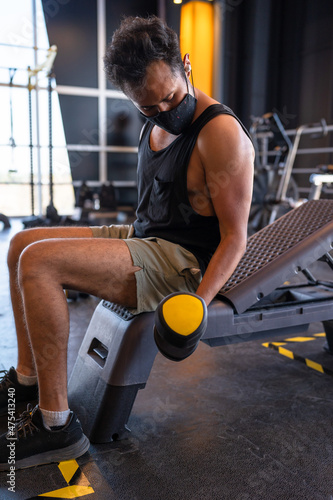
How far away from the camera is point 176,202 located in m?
1.22

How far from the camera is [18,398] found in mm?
1412

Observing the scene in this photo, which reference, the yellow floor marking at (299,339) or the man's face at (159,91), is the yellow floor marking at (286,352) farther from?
the man's face at (159,91)

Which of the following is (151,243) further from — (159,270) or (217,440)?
(217,440)

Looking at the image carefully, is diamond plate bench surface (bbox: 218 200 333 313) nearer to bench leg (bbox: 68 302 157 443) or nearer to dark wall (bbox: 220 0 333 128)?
bench leg (bbox: 68 302 157 443)

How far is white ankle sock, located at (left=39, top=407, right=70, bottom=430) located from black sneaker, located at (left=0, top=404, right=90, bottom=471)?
0.04 feet

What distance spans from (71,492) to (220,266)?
2.14ft

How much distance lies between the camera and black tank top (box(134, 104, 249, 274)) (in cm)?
119

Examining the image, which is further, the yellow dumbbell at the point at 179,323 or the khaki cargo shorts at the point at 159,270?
the khaki cargo shorts at the point at 159,270

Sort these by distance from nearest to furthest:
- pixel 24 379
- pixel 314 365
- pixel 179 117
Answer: pixel 179 117, pixel 24 379, pixel 314 365

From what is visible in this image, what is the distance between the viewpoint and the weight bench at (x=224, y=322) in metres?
1.20

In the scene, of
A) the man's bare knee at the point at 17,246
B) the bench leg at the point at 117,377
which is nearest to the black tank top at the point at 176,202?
the bench leg at the point at 117,377

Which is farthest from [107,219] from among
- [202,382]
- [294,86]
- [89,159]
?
[202,382]

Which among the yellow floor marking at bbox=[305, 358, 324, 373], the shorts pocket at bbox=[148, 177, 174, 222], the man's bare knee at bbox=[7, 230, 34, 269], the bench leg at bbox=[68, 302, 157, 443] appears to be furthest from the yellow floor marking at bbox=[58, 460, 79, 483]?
the yellow floor marking at bbox=[305, 358, 324, 373]

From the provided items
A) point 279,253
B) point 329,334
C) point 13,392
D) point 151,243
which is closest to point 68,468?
point 13,392
